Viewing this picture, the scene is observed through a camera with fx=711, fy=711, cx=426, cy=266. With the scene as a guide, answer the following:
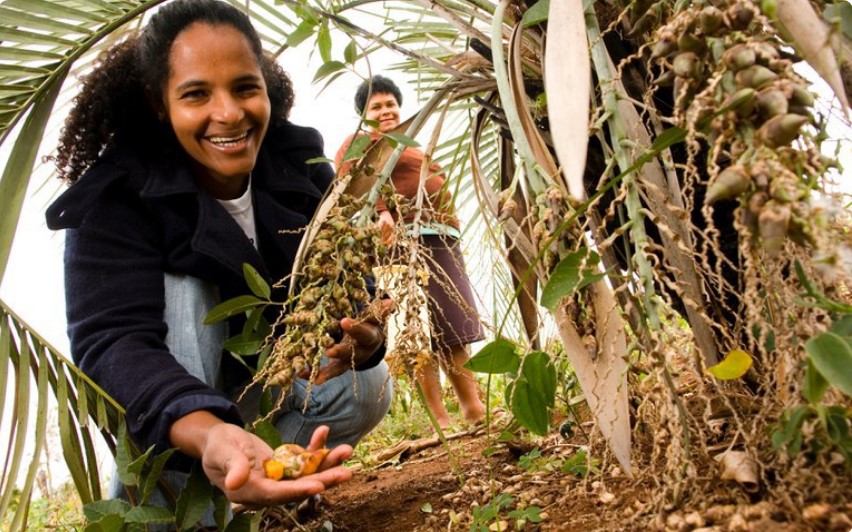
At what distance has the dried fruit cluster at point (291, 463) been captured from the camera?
0.96m

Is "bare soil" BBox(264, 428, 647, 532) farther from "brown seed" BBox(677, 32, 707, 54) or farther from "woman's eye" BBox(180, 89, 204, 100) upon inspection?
"woman's eye" BBox(180, 89, 204, 100)

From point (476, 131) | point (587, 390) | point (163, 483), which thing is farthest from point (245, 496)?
point (476, 131)

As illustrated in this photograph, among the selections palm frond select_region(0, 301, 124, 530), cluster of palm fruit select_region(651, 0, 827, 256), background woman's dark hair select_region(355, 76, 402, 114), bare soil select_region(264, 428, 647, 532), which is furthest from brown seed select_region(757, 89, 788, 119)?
background woman's dark hair select_region(355, 76, 402, 114)

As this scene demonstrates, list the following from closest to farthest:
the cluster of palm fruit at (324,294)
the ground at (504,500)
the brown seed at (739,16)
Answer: the brown seed at (739,16), the ground at (504,500), the cluster of palm fruit at (324,294)

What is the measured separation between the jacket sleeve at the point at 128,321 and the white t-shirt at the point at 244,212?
166 millimetres

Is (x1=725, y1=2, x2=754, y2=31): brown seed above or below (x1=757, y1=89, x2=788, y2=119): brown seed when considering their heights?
above

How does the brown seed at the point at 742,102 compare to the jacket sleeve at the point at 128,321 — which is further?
the jacket sleeve at the point at 128,321

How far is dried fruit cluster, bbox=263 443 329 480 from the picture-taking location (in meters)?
0.96

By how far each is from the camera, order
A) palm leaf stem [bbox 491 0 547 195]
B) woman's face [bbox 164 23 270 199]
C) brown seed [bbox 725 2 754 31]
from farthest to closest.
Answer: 1. woman's face [bbox 164 23 270 199]
2. palm leaf stem [bbox 491 0 547 195]
3. brown seed [bbox 725 2 754 31]

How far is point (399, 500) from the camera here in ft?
4.58

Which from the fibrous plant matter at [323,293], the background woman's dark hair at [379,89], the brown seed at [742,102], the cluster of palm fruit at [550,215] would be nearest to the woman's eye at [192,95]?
the fibrous plant matter at [323,293]

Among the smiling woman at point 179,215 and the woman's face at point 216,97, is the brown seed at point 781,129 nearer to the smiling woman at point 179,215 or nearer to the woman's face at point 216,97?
the smiling woman at point 179,215

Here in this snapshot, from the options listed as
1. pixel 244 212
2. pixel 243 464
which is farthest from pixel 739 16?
pixel 244 212

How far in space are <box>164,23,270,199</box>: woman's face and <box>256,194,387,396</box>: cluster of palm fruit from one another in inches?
15.6
